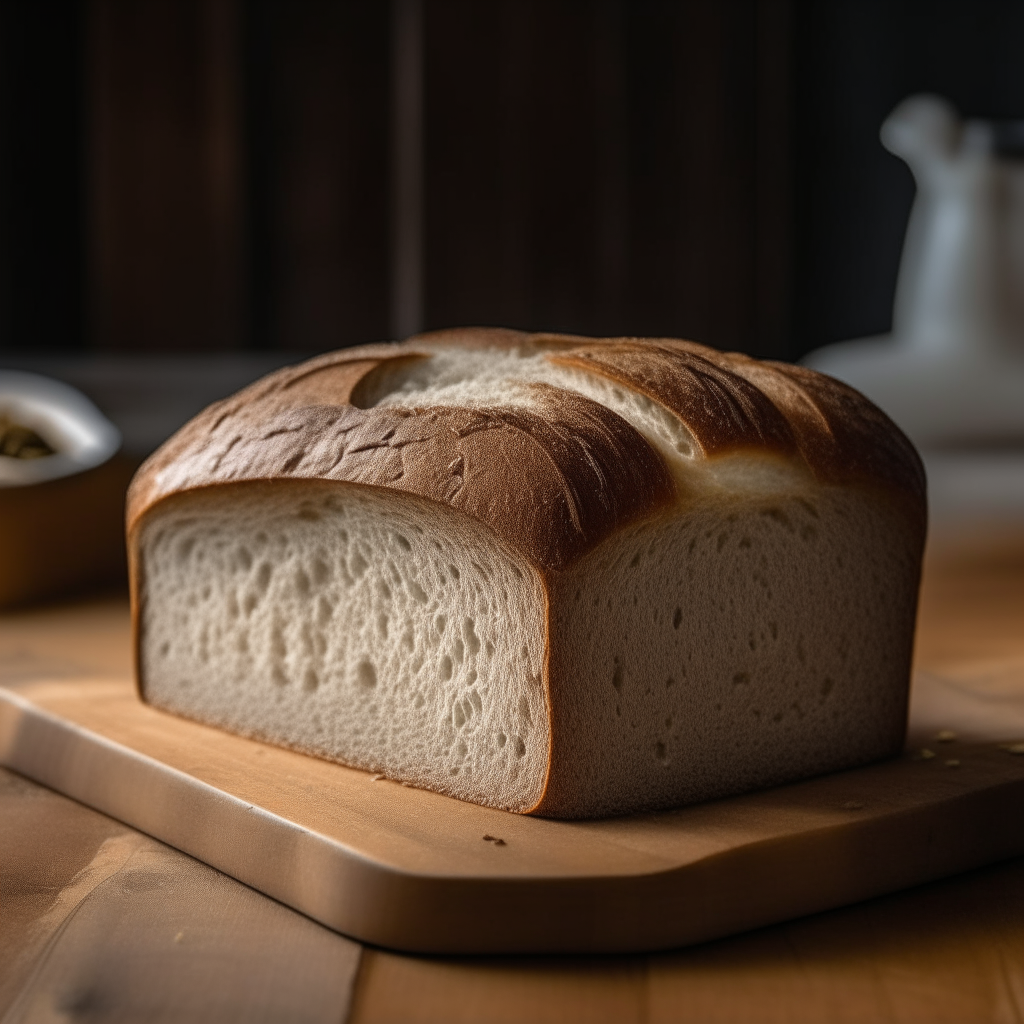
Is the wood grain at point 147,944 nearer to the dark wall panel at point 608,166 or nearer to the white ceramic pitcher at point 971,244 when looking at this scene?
the white ceramic pitcher at point 971,244

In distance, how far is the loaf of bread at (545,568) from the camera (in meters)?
1.01

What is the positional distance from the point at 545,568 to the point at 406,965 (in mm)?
273

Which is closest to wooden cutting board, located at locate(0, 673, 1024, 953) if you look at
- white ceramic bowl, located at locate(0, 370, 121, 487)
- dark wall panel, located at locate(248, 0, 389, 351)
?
white ceramic bowl, located at locate(0, 370, 121, 487)

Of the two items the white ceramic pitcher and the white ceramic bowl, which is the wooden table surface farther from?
the white ceramic pitcher

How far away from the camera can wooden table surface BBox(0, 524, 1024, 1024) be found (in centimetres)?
79

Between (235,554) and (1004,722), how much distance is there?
2.28 feet

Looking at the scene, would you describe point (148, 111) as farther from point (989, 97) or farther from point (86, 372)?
point (989, 97)

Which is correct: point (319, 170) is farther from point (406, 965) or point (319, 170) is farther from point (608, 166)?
point (406, 965)

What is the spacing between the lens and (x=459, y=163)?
13.9 ft

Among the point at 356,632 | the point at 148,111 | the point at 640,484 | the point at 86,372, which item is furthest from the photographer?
the point at 148,111

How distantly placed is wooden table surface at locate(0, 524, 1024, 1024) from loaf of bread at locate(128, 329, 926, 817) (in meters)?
0.17

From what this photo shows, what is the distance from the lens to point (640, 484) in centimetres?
102

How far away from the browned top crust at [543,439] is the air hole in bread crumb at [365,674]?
16 cm

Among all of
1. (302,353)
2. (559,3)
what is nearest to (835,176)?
(559,3)
